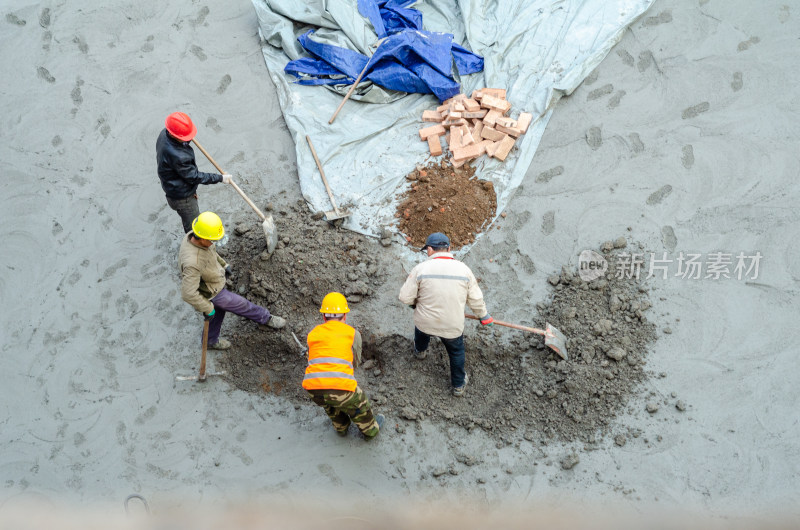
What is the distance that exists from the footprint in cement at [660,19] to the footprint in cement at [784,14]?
1.03 metres

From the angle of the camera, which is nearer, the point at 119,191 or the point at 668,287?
the point at 668,287

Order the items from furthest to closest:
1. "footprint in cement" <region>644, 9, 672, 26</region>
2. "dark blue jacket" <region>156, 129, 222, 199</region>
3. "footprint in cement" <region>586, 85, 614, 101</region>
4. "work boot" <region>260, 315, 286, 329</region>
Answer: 1. "footprint in cement" <region>644, 9, 672, 26</region>
2. "footprint in cement" <region>586, 85, 614, 101</region>
3. "work boot" <region>260, 315, 286, 329</region>
4. "dark blue jacket" <region>156, 129, 222, 199</region>

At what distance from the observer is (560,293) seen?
15.3 feet

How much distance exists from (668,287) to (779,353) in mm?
888

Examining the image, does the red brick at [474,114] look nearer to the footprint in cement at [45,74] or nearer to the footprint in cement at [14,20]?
the footprint in cement at [45,74]

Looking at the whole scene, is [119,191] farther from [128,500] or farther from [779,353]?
[779,353]

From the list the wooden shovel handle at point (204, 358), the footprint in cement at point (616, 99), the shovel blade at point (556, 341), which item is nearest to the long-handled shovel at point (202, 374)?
the wooden shovel handle at point (204, 358)

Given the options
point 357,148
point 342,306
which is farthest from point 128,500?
point 357,148

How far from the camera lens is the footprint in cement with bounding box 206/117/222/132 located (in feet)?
19.2

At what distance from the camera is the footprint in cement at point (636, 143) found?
520 cm

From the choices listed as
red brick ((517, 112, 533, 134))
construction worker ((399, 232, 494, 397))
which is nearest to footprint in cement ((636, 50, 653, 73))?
red brick ((517, 112, 533, 134))

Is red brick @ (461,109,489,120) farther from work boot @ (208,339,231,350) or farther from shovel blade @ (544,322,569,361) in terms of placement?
work boot @ (208,339,231,350)

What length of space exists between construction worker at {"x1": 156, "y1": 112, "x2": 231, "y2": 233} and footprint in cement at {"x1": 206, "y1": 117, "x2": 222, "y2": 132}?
1.35 metres

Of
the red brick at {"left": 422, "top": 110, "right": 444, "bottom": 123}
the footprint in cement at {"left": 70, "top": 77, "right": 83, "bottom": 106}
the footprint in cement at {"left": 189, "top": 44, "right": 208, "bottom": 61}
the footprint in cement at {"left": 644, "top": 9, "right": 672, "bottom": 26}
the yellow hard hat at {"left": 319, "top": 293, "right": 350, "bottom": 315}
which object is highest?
the footprint in cement at {"left": 644, "top": 9, "right": 672, "bottom": 26}
